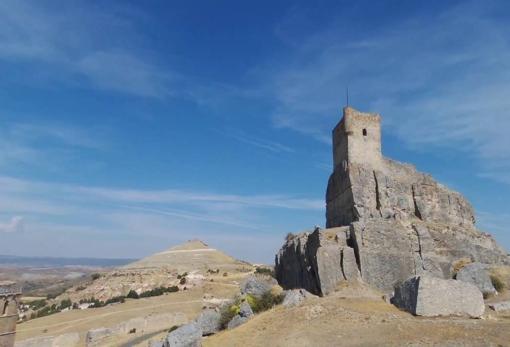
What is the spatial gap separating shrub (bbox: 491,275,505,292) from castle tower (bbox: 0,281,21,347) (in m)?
31.0

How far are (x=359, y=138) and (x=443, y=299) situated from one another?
16.9 meters

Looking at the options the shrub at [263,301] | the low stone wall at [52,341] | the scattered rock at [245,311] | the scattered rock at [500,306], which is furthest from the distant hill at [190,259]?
the scattered rock at [500,306]

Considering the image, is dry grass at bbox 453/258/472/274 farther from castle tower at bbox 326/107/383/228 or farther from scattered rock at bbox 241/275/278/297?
scattered rock at bbox 241/275/278/297

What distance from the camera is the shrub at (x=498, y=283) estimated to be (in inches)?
1068

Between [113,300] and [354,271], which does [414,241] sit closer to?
[354,271]

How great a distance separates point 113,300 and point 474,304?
43.2 m

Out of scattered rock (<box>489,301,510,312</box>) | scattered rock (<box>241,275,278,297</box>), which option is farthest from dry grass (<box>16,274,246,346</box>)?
scattered rock (<box>489,301,510,312</box>)

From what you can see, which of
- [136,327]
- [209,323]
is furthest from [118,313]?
[209,323]

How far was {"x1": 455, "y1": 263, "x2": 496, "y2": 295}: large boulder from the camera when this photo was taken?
26.1m

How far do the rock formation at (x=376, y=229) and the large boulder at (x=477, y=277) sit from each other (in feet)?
3.85

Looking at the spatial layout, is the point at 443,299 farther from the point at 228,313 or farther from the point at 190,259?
the point at 190,259

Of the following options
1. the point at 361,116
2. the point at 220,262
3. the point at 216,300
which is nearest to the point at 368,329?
the point at 361,116

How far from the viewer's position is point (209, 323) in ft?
79.8

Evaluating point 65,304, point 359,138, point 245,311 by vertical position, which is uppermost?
point 359,138
